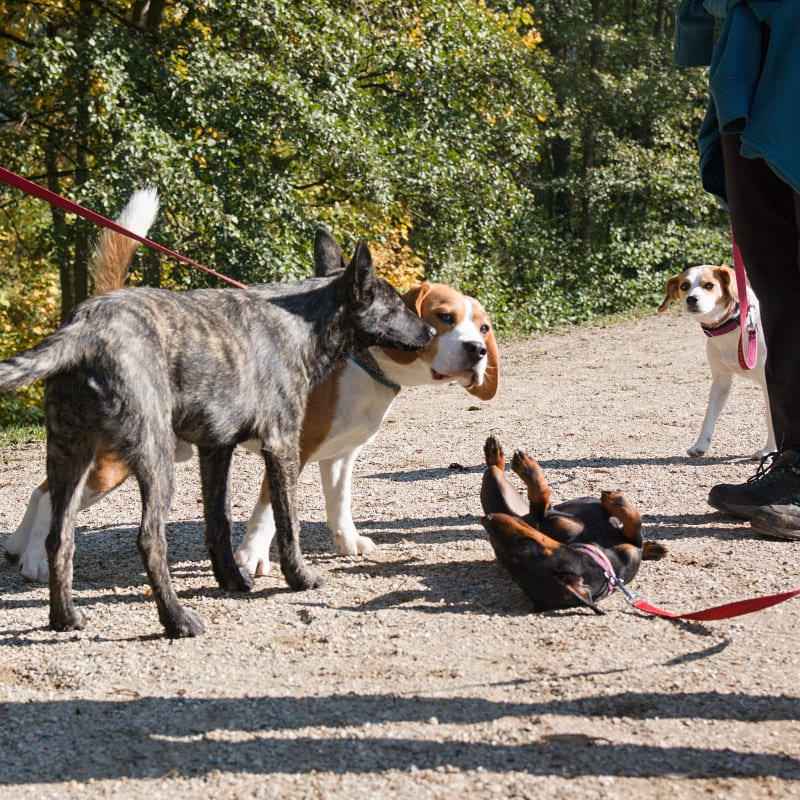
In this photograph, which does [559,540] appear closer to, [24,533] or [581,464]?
[24,533]

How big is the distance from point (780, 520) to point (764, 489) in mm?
193

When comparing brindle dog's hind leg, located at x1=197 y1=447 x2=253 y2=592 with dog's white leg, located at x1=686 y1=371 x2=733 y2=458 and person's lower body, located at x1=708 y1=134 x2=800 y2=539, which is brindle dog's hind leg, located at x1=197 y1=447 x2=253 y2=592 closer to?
person's lower body, located at x1=708 y1=134 x2=800 y2=539

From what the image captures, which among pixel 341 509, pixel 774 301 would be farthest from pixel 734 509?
pixel 341 509

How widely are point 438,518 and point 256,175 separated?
662 cm

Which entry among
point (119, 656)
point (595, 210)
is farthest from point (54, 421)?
point (595, 210)

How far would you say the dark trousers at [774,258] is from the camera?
428 cm

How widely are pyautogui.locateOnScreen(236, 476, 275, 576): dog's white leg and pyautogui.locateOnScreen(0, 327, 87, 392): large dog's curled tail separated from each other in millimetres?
1354

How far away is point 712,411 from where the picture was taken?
7.09 metres

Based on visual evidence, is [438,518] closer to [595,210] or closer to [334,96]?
[334,96]

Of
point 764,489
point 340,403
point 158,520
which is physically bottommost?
point 764,489

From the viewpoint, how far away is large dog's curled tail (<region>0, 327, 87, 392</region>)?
3248mm

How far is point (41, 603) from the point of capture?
163 inches

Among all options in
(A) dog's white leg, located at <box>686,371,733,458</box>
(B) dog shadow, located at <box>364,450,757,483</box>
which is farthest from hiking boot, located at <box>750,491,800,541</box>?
(A) dog's white leg, located at <box>686,371,733,458</box>

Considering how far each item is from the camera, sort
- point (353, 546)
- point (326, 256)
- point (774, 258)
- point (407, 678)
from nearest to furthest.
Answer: point (407, 678) < point (774, 258) < point (353, 546) < point (326, 256)
